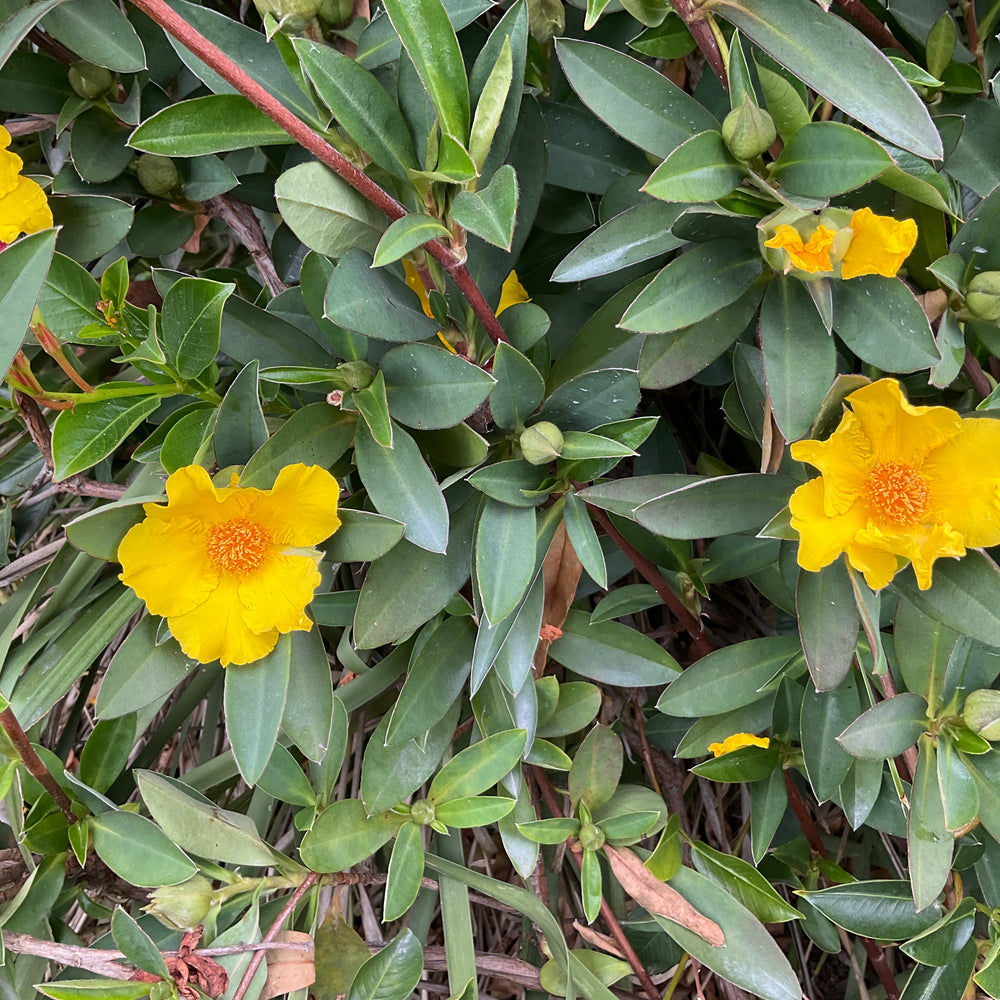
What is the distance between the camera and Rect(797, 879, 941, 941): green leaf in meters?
1.01

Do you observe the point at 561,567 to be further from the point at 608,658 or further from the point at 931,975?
the point at 931,975

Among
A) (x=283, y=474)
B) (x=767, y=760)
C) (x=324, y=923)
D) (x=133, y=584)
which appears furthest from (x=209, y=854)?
(x=767, y=760)

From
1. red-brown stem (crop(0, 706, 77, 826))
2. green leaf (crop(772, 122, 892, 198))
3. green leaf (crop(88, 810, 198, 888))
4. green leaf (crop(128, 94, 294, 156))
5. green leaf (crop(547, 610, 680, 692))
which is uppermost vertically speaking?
green leaf (crop(128, 94, 294, 156))

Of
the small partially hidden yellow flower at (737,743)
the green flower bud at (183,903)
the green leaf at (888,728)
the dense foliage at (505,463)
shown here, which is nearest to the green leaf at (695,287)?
the dense foliage at (505,463)

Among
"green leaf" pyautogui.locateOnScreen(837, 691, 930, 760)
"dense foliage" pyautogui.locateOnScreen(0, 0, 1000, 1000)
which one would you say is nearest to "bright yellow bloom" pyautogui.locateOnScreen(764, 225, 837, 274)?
"dense foliage" pyautogui.locateOnScreen(0, 0, 1000, 1000)

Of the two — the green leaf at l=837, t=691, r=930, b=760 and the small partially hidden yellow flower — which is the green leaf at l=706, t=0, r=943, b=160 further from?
the small partially hidden yellow flower

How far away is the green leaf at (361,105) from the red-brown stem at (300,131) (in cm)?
3

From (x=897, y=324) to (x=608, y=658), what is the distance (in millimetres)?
514

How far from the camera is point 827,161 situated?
2.44ft

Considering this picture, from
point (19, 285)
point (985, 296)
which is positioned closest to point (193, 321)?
point (19, 285)

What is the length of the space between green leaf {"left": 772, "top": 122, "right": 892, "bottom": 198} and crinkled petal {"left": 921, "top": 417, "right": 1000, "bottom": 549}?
259 millimetres

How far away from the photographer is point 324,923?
111 centimetres

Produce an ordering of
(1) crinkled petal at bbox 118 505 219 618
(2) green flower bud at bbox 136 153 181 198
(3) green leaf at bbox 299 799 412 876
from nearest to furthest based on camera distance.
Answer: (1) crinkled petal at bbox 118 505 219 618, (3) green leaf at bbox 299 799 412 876, (2) green flower bud at bbox 136 153 181 198

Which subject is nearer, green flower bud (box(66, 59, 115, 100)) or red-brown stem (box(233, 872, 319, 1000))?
red-brown stem (box(233, 872, 319, 1000))
